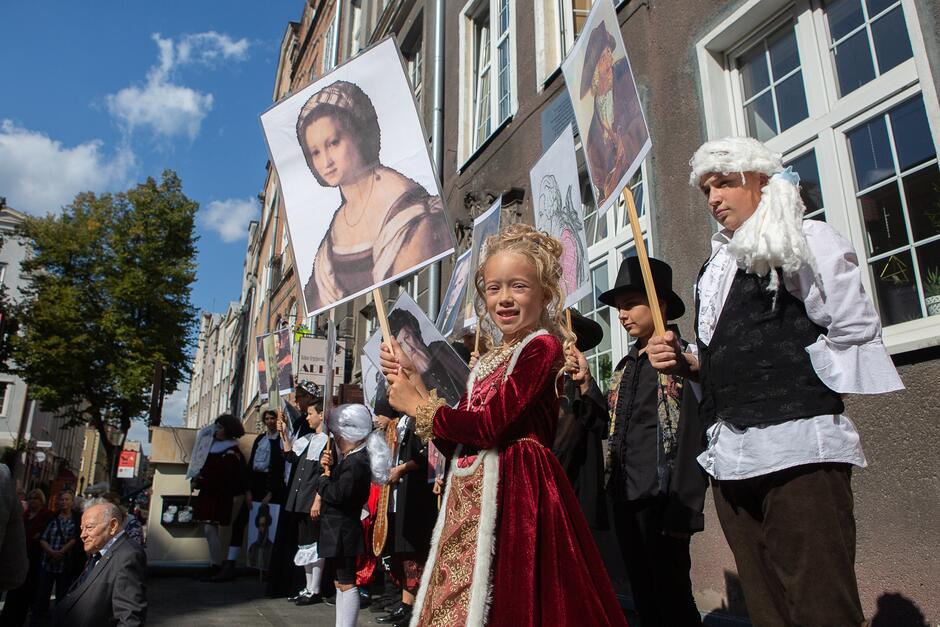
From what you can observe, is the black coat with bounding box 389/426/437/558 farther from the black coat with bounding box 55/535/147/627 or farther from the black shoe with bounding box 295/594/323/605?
the black coat with bounding box 55/535/147/627

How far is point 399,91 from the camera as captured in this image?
3.95 m

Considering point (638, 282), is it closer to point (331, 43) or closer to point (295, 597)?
Result: point (295, 597)

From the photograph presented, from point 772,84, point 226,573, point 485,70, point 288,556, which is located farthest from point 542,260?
point 485,70

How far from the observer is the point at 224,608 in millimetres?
6707

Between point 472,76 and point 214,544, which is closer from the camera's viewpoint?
point 214,544

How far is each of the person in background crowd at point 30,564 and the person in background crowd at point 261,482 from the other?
2.03 metres

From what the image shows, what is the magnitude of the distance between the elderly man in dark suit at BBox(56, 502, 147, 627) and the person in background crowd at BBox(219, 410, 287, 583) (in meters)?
4.81

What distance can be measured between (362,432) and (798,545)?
412 centimetres

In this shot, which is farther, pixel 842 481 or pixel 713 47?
pixel 713 47

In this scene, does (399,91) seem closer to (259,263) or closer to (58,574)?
(58,574)

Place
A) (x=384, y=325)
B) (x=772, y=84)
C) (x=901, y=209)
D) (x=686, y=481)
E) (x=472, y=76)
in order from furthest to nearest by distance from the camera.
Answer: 1. (x=472, y=76)
2. (x=772, y=84)
3. (x=901, y=209)
4. (x=686, y=481)
5. (x=384, y=325)

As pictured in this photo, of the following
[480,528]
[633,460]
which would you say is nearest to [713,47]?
[633,460]

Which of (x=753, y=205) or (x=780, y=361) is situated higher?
(x=753, y=205)

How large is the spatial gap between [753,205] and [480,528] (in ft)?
4.69
